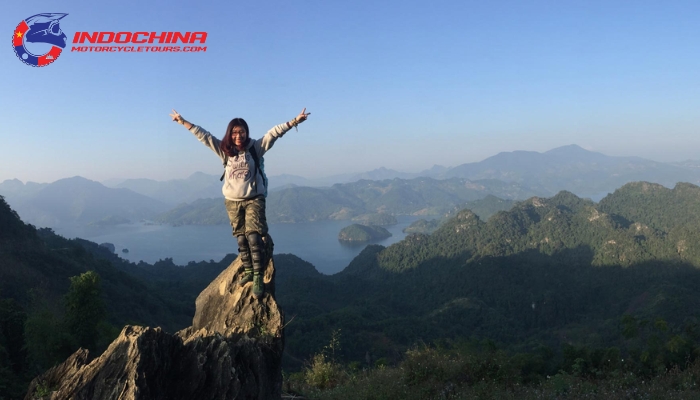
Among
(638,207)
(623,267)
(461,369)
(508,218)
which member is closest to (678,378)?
(461,369)

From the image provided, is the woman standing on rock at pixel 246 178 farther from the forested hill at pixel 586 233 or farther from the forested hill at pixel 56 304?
the forested hill at pixel 586 233

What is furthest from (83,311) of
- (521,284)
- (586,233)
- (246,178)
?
(586,233)

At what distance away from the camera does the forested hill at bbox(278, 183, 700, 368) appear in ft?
163

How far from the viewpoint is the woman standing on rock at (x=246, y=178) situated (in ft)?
18.8

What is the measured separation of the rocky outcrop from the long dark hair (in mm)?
1839

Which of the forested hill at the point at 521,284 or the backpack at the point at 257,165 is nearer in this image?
the backpack at the point at 257,165

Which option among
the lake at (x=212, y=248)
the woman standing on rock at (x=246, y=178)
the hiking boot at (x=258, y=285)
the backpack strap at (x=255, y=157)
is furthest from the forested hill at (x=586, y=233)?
the backpack strap at (x=255, y=157)

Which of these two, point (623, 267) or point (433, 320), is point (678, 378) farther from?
point (623, 267)

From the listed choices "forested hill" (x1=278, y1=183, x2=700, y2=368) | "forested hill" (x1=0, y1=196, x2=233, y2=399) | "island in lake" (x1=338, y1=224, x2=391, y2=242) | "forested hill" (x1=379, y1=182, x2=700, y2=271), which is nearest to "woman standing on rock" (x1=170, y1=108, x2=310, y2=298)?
"forested hill" (x1=0, y1=196, x2=233, y2=399)

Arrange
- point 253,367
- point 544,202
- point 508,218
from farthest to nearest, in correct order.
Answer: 1. point 544,202
2. point 508,218
3. point 253,367

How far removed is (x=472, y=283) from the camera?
297ft

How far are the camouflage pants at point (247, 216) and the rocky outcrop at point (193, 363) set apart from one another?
727 mm

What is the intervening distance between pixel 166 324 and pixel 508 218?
391 feet

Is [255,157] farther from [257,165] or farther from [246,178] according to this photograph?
[246,178]
